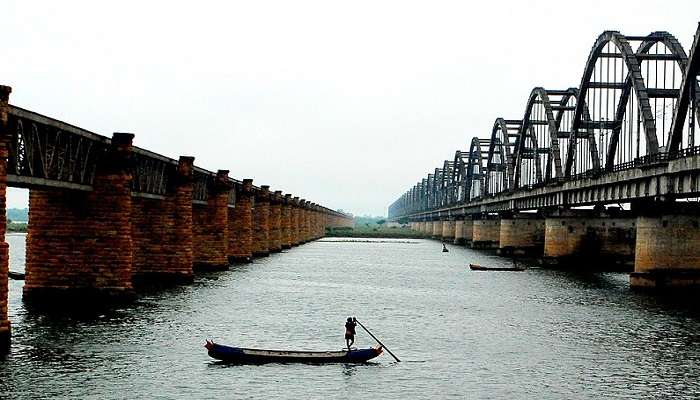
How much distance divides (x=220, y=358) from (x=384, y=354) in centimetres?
829

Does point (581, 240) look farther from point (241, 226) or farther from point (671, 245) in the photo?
point (671, 245)

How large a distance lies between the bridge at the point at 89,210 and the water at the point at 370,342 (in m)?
2.69

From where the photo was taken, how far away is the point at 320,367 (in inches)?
1629

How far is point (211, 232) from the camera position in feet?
344

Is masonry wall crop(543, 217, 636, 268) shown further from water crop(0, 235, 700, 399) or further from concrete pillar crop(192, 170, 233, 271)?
concrete pillar crop(192, 170, 233, 271)

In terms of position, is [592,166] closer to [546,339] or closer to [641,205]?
[641,205]

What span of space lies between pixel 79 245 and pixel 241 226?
6835 cm

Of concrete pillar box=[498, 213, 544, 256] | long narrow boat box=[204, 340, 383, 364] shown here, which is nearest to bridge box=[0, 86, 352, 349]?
long narrow boat box=[204, 340, 383, 364]

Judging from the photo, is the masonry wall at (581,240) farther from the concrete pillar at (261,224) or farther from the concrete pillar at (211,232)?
the concrete pillar at (211,232)

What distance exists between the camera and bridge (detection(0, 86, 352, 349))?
48.9 metres

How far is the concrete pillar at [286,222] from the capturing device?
182875mm

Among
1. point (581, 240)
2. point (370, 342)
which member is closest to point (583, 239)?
point (581, 240)

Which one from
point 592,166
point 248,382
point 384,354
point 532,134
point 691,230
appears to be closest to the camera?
point 248,382

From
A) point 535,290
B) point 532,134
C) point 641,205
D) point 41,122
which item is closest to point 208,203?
point 535,290
